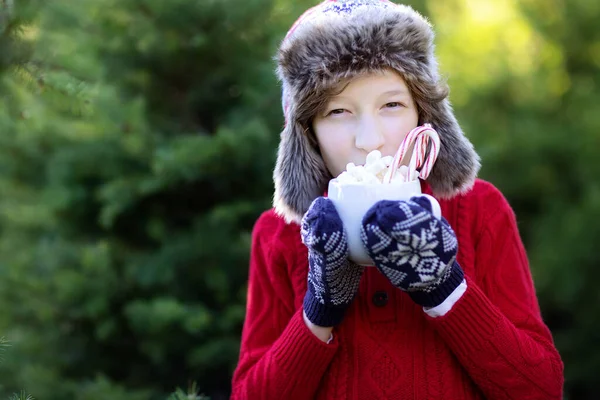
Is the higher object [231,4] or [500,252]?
[231,4]

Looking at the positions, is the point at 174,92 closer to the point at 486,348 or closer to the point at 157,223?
the point at 157,223

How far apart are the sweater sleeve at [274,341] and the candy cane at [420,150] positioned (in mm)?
384

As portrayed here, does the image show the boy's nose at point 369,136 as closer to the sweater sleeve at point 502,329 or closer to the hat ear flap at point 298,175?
the hat ear flap at point 298,175

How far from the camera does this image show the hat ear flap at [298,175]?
1.76 m

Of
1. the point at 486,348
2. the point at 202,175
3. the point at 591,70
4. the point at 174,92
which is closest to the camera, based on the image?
the point at 486,348

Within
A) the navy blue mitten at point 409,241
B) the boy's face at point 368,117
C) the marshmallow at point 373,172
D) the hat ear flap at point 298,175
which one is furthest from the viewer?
the hat ear flap at point 298,175

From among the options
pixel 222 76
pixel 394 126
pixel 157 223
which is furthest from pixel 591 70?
pixel 394 126

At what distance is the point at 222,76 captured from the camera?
9.09 ft

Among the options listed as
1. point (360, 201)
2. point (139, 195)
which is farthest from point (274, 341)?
point (139, 195)

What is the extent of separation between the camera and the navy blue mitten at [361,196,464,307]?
1.39 meters

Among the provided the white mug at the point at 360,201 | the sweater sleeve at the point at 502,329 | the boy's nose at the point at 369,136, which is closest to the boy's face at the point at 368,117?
the boy's nose at the point at 369,136

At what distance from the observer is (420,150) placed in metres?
1.60

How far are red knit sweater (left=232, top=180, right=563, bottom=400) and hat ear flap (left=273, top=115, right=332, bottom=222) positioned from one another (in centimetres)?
10

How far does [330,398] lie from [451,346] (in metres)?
0.29
